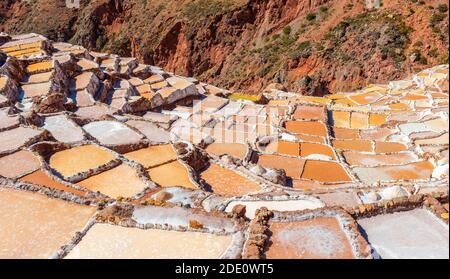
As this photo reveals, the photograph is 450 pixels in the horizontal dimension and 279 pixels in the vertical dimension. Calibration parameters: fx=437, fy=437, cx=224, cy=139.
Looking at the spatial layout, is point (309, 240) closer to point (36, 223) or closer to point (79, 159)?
point (36, 223)

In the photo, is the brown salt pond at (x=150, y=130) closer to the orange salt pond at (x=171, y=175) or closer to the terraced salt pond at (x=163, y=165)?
the terraced salt pond at (x=163, y=165)

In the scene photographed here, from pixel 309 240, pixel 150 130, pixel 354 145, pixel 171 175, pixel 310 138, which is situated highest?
pixel 309 240

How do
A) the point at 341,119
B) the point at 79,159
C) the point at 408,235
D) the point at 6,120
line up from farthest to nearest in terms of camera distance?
the point at 341,119 < the point at 6,120 < the point at 79,159 < the point at 408,235

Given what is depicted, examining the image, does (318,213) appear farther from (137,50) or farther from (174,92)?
(137,50)

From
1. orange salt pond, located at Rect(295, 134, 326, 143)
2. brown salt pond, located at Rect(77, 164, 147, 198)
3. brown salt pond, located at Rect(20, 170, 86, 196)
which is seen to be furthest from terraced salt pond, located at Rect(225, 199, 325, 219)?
orange salt pond, located at Rect(295, 134, 326, 143)

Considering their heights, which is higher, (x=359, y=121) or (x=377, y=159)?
(x=377, y=159)

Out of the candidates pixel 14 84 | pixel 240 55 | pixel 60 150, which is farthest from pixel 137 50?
pixel 60 150

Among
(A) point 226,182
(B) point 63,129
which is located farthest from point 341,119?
(B) point 63,129
